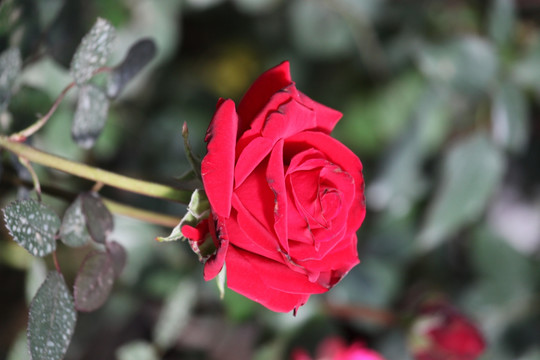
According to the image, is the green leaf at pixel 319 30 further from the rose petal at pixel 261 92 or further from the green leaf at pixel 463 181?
the rose petal at pixel 261 92

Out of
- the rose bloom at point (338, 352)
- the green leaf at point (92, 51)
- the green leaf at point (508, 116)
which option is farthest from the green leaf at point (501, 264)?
the green leaf at point (92, 51)

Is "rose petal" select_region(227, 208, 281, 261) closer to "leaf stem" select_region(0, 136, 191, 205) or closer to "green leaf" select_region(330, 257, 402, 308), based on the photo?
"leaf stem" select_region(0, 136, 191, 205)

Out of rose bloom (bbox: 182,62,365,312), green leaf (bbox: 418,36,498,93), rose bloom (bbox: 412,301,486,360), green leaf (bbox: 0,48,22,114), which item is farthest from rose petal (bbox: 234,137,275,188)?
green leaf (bbox: 418,36,498,93)

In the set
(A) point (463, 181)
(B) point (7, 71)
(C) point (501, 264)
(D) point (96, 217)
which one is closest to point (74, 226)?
(D) point (96, 217)

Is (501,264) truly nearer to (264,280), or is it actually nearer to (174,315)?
(174,315)

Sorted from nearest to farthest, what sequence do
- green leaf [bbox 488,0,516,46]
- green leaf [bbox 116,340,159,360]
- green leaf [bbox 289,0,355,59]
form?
green leaf [bbox 116,340,159,360] < green leaf [bbox 488,0,516,46] < green leaf [bbox 289,0,355,59]

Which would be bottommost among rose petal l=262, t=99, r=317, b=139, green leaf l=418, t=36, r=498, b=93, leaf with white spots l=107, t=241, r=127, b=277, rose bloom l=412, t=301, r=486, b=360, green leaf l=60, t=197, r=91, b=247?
rose bloom l=412, t=301, r=486, b=360

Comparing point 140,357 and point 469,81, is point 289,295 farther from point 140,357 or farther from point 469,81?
point 469,81

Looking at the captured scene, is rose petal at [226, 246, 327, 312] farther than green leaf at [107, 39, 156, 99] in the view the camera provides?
No
